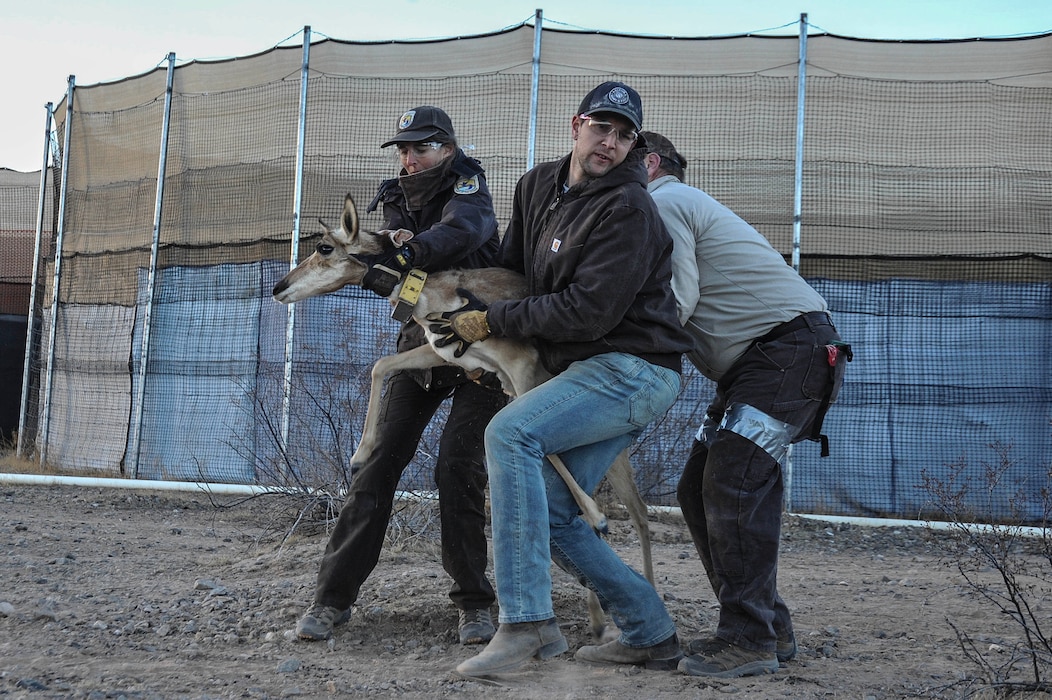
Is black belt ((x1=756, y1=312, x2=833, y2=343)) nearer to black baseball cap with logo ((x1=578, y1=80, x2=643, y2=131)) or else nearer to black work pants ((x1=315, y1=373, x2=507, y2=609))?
black baseball cap with logo ((x1=578, y1=80, x2=643, y2=131))

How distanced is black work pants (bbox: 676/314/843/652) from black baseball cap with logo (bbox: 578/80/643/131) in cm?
107

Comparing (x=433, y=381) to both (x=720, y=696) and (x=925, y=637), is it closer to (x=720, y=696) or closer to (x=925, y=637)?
(x=720, y=696)


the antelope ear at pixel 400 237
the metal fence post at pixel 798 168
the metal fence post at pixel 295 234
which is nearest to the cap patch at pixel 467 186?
the antelope ear at pixel 400 237

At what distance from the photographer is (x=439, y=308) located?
4.75 meters

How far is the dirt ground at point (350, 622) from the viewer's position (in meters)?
3.82

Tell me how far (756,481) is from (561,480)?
0.77 m

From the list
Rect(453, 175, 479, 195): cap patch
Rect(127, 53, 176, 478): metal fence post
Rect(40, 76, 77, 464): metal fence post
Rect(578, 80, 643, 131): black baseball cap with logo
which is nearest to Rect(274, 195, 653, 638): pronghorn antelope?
Rect(453, 175, 479, 195): cap patch

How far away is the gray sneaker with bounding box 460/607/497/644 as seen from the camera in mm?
4574

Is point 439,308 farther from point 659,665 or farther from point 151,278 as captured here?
point 151,278

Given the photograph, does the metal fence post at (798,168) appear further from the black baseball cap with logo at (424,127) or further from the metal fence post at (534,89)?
the black baseball cap with logo at (424,127)

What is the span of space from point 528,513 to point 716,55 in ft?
27.1

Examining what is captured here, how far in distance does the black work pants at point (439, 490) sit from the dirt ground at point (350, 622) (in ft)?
0.86

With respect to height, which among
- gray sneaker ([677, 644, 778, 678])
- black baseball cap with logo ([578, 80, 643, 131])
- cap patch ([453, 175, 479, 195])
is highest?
black baseball cap with logo ([578, 80, 643, 131])

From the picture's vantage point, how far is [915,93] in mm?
10883
